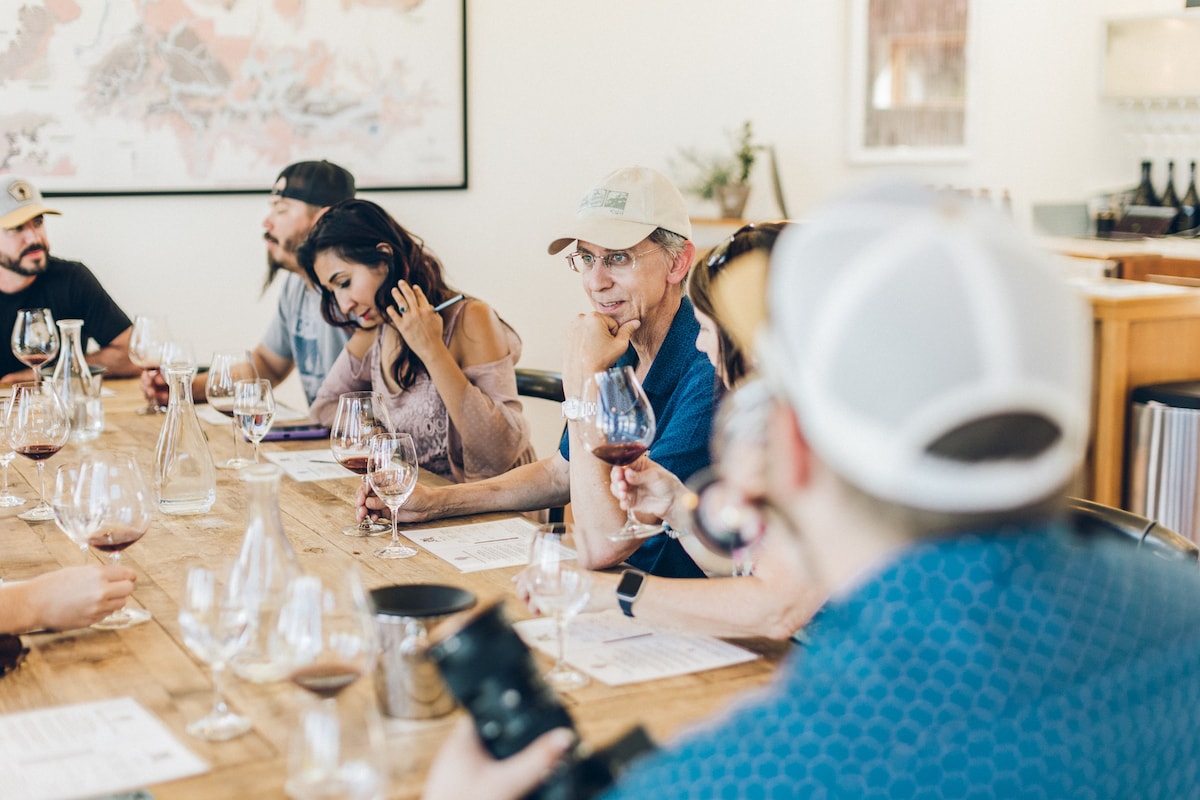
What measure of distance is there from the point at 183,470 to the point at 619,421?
0.80m

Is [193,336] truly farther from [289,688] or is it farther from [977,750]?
[977,750]

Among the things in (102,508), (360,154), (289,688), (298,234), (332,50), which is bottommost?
(289,688)

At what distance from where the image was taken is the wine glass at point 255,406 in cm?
253

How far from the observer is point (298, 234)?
388 cm

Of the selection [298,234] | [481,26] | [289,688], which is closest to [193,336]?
[298,234]

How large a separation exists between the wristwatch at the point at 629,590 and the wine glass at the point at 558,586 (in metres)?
0.16

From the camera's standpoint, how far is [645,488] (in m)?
1.99

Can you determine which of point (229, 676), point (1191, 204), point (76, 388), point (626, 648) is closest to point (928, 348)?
point (626, 648)

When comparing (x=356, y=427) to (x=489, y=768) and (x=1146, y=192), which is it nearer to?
(x=489, y=768)

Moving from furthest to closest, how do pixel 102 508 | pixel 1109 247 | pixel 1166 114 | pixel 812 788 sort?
pixel 1166 114 < pixel 1109 247 < pixel 102 508 < pixel 812 788

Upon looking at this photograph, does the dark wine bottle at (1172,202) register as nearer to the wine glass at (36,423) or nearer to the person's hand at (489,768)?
the wine glass at (36,423)

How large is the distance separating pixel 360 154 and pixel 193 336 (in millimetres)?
908

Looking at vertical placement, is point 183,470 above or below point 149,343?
below

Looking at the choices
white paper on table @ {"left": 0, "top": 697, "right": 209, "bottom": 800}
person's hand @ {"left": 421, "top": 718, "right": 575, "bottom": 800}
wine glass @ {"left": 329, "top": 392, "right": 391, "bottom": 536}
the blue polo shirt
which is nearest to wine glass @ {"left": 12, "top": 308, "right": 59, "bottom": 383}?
wine glass @ {"left": 329, "top": 392, "right": 391, "bottom": 536}
